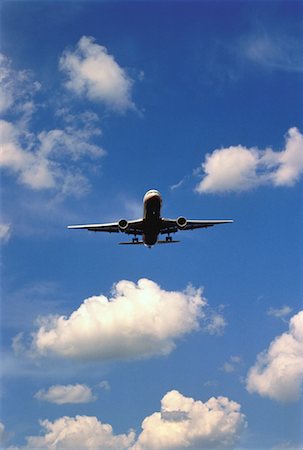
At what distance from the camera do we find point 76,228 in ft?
314

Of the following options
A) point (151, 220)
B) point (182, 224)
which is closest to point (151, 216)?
point (151, 220)

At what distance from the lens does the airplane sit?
8775 centimetres

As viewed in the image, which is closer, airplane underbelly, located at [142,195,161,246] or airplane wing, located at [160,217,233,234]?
airplane underbelly, located at [142,195,161,246]

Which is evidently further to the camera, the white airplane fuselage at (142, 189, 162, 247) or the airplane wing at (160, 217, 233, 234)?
the airplane wing at (160, 217, 233, 234)

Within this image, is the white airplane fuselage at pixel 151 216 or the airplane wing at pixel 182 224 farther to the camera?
the airplane wing at pixel 182 224

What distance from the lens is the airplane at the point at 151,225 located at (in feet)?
288

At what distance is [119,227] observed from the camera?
9112 centimetres

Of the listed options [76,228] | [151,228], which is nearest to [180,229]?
[151,228]

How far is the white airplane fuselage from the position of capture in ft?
286

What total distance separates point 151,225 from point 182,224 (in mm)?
4273

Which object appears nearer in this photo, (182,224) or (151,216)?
(151,216)

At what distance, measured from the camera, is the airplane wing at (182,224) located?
301 feet

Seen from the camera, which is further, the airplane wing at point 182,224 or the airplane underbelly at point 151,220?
the airplane wing at point 182,224

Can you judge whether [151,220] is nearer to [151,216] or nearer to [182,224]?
[151,216]
